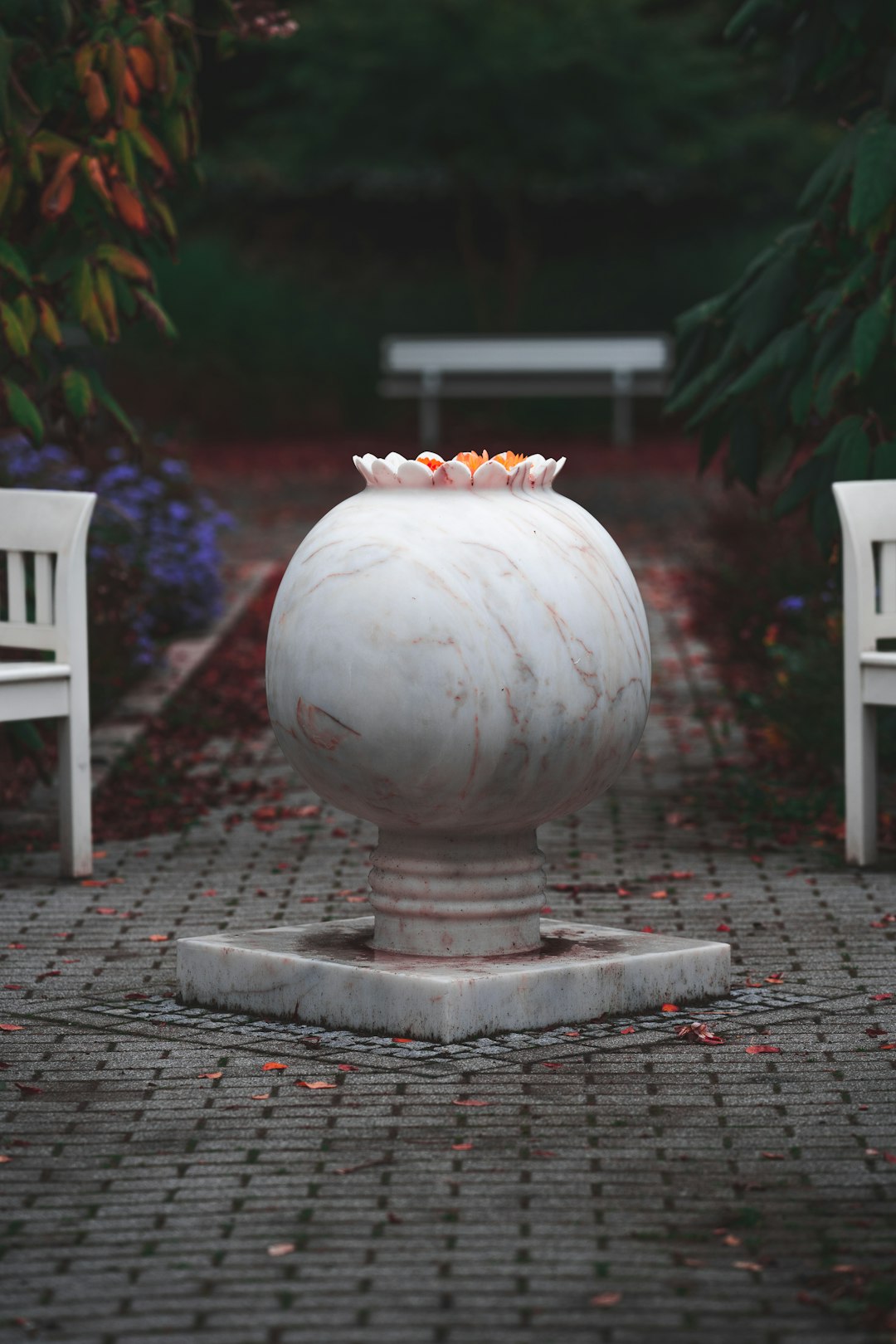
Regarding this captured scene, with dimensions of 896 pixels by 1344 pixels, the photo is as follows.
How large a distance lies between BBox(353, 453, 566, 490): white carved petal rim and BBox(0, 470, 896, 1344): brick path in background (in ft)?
4.16

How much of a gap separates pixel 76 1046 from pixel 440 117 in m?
22.1

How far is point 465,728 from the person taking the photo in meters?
4.68

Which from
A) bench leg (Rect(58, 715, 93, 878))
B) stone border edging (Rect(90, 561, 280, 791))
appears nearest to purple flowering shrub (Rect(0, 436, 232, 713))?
stone border edging (Rect(90, 561, 280, 791))

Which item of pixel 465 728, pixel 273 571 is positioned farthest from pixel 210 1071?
pixel 273 571

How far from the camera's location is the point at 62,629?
653cm

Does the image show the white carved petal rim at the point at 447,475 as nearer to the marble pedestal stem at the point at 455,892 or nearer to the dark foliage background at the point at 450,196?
the marble pedestal stem at the point at 455,892

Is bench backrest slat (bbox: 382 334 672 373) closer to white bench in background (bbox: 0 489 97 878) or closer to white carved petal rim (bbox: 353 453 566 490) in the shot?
white bench in background (bbox: 0 489 97 878)

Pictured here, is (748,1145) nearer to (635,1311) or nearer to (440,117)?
(635,1311)

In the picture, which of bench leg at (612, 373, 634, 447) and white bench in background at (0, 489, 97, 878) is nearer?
white bench in background at (0, 489, 97, 878)

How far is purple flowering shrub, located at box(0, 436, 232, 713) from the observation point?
9.50 m

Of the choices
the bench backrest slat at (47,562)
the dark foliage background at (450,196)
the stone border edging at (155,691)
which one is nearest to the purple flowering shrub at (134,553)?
the stone border edging at (155,691)

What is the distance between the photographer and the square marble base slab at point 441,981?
4.77 metres

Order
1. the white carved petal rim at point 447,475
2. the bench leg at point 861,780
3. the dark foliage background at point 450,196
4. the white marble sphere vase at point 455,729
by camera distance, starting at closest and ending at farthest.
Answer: the white marble sphere vase at point 455,729 → the white carved petal rim at point 447,475 → the bench leg at point 861,780 → the dark foliage background at point 450,196

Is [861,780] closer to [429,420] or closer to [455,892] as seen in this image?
[455,892]
